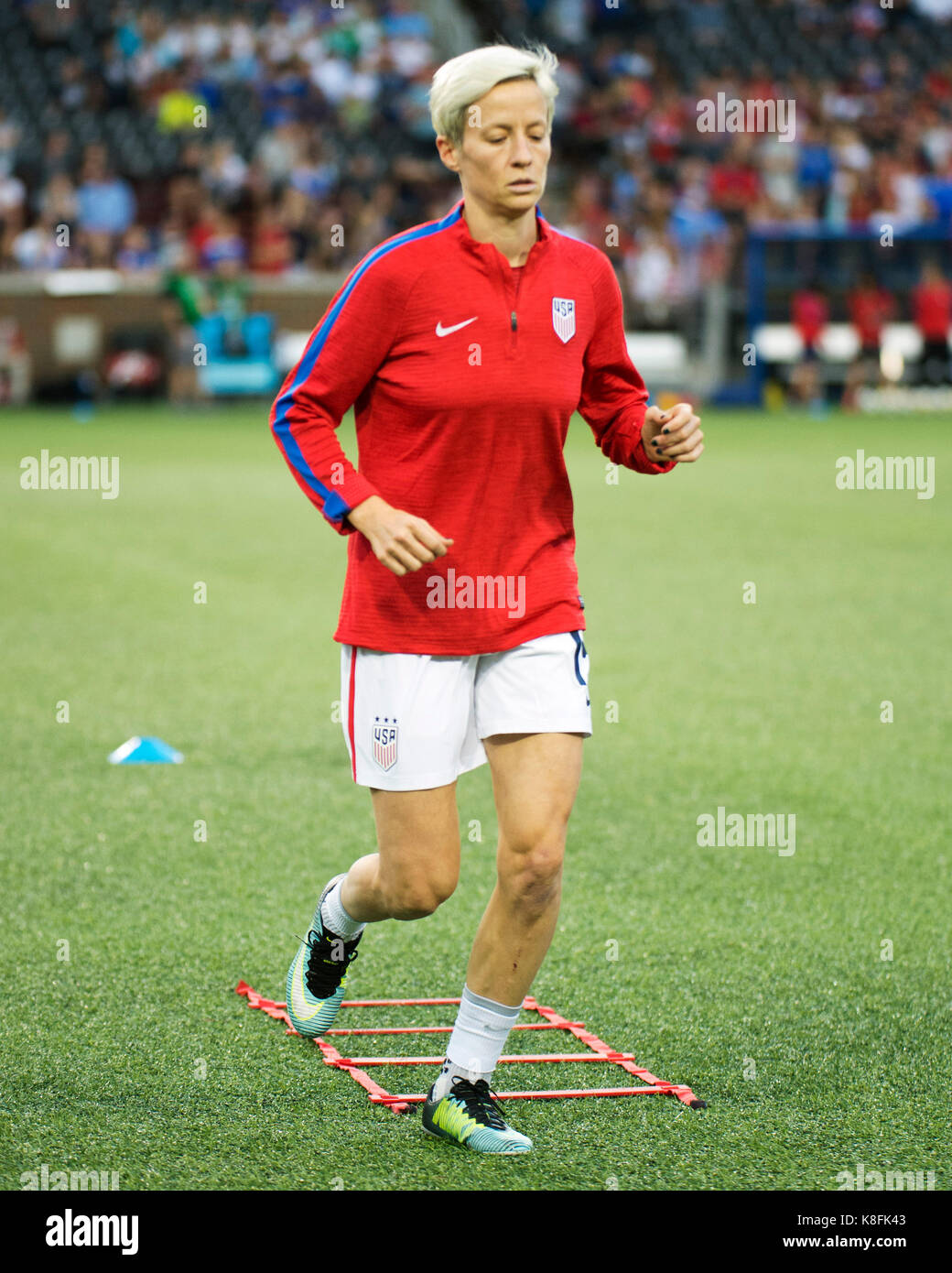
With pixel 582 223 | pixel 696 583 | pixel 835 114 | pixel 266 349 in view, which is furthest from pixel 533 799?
pixel 835 114

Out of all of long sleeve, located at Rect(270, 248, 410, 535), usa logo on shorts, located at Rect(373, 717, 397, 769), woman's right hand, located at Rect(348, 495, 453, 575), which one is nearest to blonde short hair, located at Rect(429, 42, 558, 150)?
long sleeve, located at Rect(270, 248, 410, 535)

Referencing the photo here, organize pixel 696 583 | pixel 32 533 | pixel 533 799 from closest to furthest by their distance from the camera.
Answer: pixel 533 799
pixel 696 583
pixel 32 533

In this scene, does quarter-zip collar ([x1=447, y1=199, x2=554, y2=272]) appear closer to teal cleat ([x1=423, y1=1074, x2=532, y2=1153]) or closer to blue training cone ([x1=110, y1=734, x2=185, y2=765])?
teal cleat ([x1=423, y1=1074, x2=532, y2=1153])

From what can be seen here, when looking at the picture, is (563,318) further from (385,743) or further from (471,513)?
(385,743)

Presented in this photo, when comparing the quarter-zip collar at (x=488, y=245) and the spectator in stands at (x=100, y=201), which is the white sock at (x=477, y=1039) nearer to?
the quarter-zip collar at (x=488, y=245)

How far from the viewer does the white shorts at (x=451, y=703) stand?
3.82 metres

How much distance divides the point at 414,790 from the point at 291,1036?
3.03 ft

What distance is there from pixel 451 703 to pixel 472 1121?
869 millimetres

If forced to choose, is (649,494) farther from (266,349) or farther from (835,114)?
(835,114)

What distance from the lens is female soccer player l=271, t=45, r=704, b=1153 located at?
377 cm

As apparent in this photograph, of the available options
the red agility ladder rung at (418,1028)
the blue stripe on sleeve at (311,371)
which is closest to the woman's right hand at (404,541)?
the blue stripe on sleeve at (311,371)

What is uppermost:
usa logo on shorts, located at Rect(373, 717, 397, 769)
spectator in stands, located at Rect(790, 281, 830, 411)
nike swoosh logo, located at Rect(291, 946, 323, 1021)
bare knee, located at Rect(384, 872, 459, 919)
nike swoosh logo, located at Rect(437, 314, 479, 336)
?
spectator in stands, located at Rect(790, 281, 830, 411)

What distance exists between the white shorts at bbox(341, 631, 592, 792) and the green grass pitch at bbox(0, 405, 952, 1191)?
0.77 metres

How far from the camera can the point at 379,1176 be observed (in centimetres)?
355
